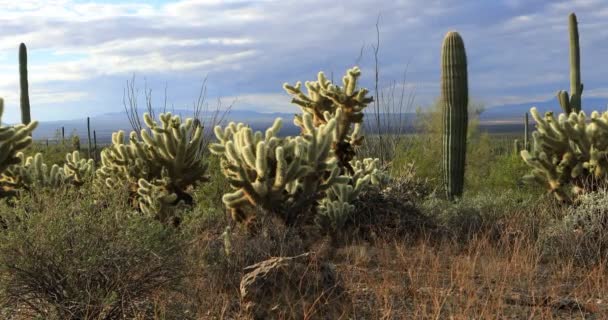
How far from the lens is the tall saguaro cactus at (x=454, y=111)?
488 inches

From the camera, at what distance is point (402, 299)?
5.43 m

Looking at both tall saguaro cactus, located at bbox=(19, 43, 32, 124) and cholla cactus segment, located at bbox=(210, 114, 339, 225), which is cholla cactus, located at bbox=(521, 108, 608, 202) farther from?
tall saguaro cactus, located at bbox=(19, 43, 32, 124)

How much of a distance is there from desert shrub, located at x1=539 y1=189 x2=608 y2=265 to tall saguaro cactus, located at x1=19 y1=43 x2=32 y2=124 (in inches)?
581

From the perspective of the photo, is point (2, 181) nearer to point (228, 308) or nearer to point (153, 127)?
point (153, 127)

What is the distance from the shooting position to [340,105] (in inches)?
344

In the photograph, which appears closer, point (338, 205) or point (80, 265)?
point (80, 265)

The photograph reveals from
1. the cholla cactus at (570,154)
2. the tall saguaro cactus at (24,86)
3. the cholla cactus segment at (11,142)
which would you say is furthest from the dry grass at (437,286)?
the tall saguaro cactus at (24,86)

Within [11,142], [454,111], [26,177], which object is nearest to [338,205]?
[11,142]

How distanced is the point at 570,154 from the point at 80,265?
6.81 meters

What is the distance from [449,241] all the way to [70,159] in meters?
6.07

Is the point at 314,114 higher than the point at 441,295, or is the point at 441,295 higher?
the point at 314,114

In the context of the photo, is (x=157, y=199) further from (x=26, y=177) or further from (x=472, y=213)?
(x=472, y=213)

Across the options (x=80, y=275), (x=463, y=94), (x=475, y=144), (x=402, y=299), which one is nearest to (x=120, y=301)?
(x=80, y=275)

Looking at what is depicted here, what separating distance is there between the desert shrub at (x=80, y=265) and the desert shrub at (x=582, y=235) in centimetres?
421
